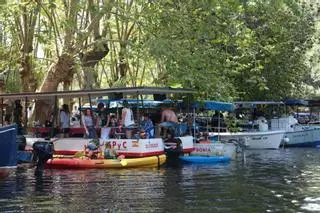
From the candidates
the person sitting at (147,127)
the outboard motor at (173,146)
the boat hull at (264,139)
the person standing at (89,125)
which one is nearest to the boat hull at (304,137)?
the boat hull at (264,139)

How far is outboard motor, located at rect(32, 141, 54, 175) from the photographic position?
18.7 m

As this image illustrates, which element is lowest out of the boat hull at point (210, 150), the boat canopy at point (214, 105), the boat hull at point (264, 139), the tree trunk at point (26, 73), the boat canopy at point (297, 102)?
the boat hull at point (210, 150)

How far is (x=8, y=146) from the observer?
1647cm

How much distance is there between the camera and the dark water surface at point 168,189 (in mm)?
12211

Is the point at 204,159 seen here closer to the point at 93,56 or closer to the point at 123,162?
the point at 123,162

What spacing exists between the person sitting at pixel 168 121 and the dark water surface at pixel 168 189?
1870 millimetres

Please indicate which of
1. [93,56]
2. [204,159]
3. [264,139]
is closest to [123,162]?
[204,159]

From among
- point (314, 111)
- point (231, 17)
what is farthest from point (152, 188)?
point (314, 111)

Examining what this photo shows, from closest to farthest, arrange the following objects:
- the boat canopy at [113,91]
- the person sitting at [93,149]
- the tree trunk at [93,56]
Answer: the boat canopy at [113,91] → the person sitting at [93,149] → the tree trunk at [93,56]

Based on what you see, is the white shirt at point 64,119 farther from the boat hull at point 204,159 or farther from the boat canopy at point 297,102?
the boat canopy at point 297,102

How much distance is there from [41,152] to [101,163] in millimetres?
2061

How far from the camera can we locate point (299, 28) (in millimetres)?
38375

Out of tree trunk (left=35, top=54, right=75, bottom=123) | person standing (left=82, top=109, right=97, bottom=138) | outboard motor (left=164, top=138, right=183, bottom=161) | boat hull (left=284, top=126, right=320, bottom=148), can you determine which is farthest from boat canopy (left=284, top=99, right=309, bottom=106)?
person standing (left=82, top=109, right=97, bottom=138)

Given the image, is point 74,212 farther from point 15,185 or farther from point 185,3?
point 185,3
